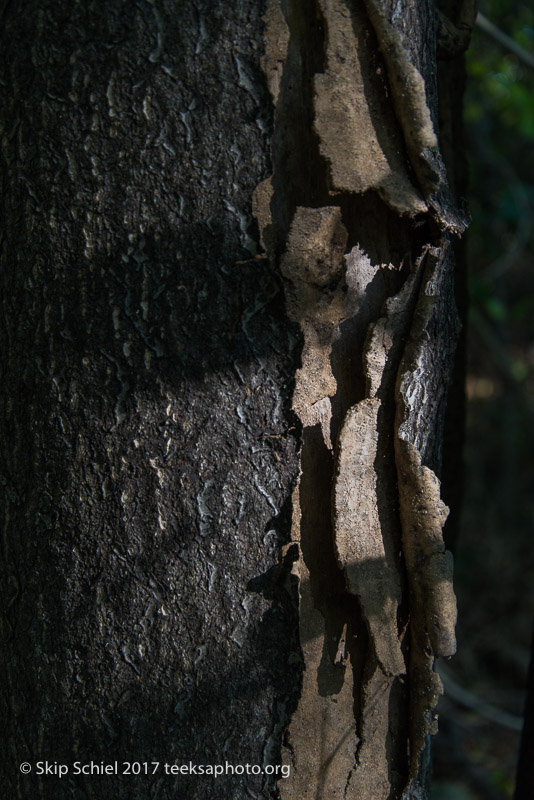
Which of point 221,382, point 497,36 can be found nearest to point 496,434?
point 497,36

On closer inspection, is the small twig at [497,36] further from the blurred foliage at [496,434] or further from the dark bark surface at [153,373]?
the dark bark surface at [153,373]

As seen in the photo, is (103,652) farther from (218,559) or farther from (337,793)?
(337,793)

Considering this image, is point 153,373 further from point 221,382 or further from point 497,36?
point 497,36

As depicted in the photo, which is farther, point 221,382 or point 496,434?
→ point 496,434

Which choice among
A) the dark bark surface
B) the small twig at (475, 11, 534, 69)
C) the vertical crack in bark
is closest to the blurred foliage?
the small twig at (475, 11, 534, 69)

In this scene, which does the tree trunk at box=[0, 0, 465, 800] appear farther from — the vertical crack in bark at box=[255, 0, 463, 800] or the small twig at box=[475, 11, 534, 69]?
the small twig at box=[475, 11, 534, 69]

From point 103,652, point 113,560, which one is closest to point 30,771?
point 103,652

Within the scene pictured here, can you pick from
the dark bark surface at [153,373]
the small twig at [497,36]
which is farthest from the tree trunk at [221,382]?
the small twig at [497,36]
